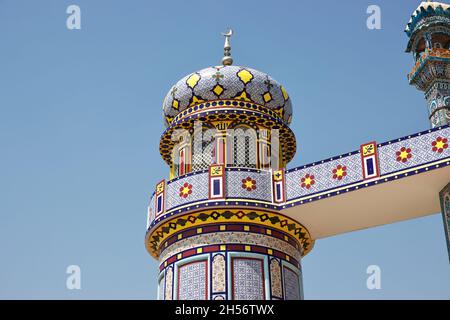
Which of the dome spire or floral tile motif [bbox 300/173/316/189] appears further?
the dome spire

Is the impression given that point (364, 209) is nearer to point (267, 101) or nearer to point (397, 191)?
point (397, 191)

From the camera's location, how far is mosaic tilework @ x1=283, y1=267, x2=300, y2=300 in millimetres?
14016

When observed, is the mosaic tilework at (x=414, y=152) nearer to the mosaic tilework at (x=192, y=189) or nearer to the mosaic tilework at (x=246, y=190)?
the mosaic tilework at (x=246, y=190)

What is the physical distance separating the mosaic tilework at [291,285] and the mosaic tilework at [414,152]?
113 inches

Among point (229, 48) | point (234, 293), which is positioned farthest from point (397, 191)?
point (229, 48)

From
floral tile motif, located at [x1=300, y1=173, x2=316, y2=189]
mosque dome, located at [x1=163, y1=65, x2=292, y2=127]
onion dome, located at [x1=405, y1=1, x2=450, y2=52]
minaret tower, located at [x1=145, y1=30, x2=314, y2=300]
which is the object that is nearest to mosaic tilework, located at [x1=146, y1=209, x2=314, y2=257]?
minaret tower, located at [x1=145, y1=30, x2=314, y2=300]

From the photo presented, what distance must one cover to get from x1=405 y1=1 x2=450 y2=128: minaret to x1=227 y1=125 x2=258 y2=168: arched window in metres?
13.7

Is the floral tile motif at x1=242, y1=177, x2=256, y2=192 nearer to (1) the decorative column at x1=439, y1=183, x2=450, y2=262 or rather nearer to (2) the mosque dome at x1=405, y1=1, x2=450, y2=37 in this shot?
(1) the decorative column at x1=439, y1=183, x2=450, y2=262

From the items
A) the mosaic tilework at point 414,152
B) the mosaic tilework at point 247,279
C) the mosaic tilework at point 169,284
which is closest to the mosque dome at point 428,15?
the mosaic tilework at point 414,152

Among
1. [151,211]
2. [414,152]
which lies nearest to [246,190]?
[151,211]

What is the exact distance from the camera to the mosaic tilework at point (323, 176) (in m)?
13.4

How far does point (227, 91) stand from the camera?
15914 millimetres

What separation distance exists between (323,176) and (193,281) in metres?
3.23

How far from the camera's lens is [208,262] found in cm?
1374
